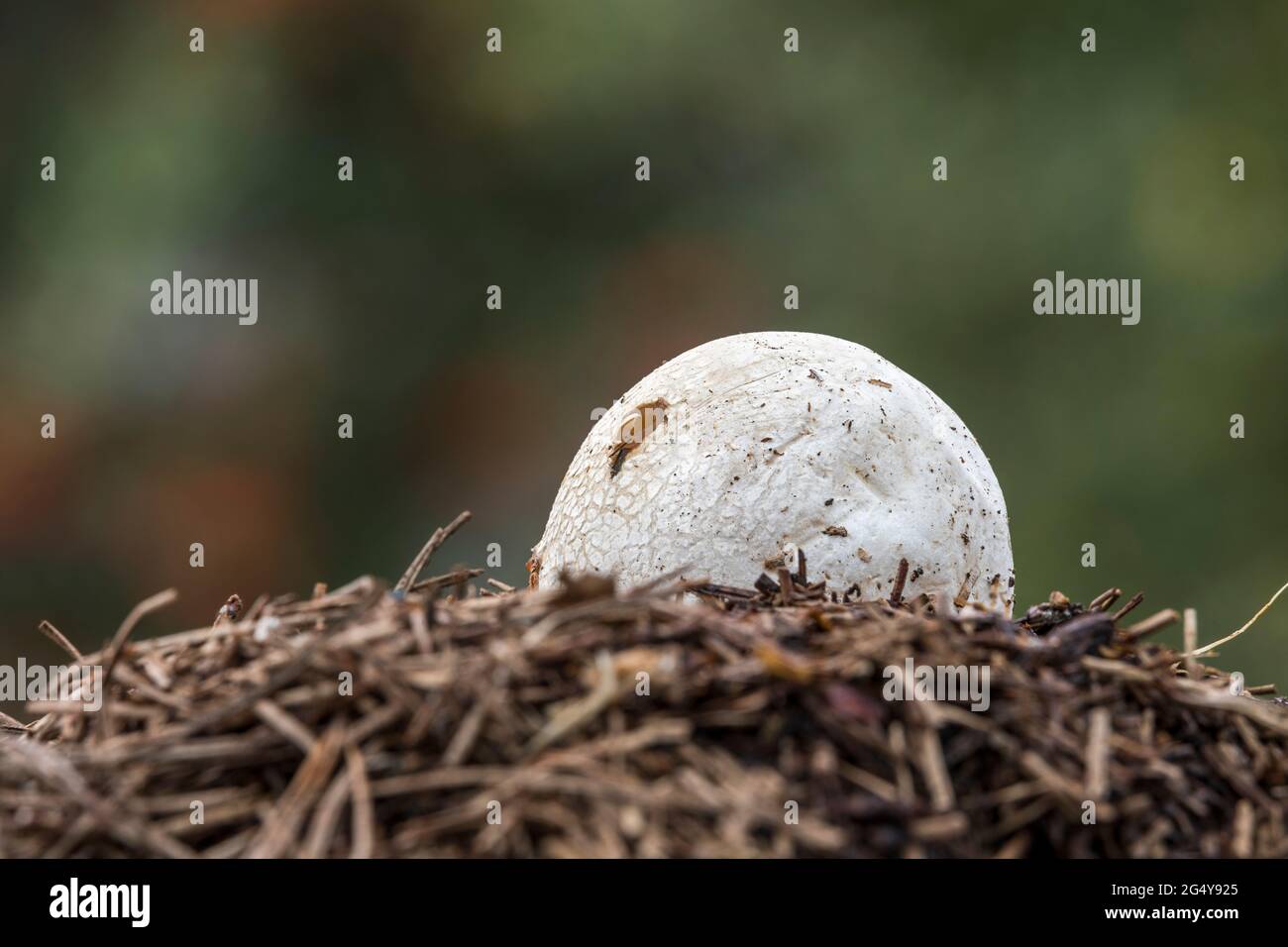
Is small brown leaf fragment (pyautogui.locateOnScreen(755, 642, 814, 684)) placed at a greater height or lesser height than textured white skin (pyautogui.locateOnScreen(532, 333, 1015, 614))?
lesser

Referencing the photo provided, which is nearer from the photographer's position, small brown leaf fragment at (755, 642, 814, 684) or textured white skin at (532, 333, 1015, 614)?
small brown leaf fragment at (755, 642, 814, 684)

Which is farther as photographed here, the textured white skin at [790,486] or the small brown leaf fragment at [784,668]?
the textured white skin at [790,486]

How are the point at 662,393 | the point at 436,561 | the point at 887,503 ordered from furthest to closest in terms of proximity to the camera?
the point at 436,561, the point at 662,393, the point at 887,503

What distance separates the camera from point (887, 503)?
1.70 metres

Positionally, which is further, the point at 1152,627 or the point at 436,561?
the point at 436,561

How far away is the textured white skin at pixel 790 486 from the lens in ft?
5.45

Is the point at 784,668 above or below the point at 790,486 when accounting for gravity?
below

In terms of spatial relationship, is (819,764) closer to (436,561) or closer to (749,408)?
(749,408)

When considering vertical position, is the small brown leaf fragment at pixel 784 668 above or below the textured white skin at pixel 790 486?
below

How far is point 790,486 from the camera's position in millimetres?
1677

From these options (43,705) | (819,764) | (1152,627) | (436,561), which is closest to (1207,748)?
(1152,627)

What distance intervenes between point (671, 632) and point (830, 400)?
728mm

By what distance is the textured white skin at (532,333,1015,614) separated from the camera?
1661mm
